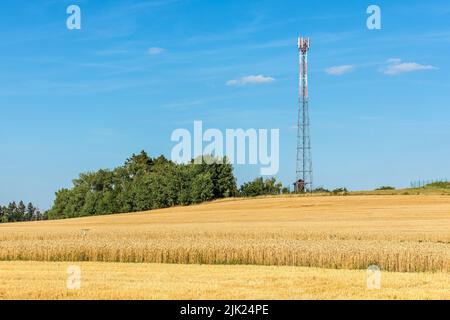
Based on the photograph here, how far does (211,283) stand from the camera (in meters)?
23.9

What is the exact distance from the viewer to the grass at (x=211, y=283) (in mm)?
21406

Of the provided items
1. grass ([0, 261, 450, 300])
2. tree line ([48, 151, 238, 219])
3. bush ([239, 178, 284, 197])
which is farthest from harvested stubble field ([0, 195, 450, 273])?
bush ([239, 178, 284, 197])

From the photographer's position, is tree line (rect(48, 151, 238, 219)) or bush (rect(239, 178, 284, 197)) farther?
bush (rect(239, 178, 284, 197))

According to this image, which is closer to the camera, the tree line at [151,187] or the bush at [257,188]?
the tree line at [151,187]

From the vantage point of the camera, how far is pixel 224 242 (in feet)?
119

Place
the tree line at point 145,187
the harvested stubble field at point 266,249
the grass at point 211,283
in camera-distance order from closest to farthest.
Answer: the grass at point 211,283 → the harvested stubble field at point 266,249 → the tree line at point 145,187

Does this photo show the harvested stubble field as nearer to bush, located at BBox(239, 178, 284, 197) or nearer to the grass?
the grass

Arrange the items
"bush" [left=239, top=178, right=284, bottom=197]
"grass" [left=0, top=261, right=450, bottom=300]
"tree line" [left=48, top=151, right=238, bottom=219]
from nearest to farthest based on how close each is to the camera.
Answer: "grass" [left=0, top=261, right=450, bottom=300] < "tree line" [left=48, top=151, right=238, bottom=219] < "bush" [left=239, top=178, right=284, bottom=197]

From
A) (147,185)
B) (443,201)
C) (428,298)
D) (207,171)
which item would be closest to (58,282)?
(428,298)

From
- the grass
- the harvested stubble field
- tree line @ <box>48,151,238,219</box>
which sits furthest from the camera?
tree line @ <box>48,151,238,219</box>

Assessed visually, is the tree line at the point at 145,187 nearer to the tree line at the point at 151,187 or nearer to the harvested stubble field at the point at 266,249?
the tree line at the point at 151,187

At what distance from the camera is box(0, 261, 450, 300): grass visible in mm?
21406

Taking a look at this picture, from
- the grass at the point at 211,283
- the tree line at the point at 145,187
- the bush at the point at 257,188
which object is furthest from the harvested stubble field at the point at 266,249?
the bush at the point at 257,188

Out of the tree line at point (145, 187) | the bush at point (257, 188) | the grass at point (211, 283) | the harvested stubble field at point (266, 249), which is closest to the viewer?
the grass at point (211, 283)
